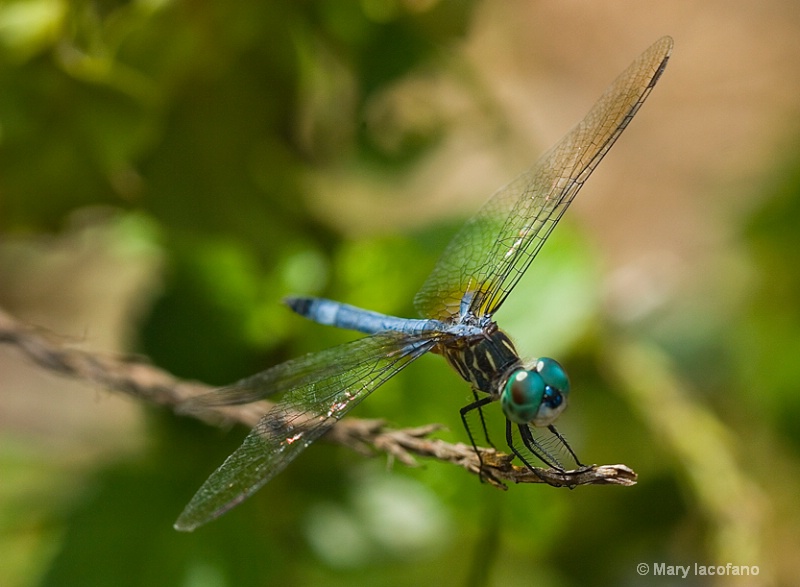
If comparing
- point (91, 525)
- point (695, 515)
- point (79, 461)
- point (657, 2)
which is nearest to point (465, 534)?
point (695, 515)

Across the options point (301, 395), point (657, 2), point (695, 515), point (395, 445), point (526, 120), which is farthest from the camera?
point (657, 2)

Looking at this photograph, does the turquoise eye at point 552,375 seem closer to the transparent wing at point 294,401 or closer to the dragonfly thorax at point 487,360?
the dragonfly thorax at point 487,360

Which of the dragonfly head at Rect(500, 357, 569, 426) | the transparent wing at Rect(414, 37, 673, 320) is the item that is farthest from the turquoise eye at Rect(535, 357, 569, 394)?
the transparent wing at Rect(414, 37, 673, 320)

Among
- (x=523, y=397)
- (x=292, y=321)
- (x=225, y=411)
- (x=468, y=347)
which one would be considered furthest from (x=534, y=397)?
(x=292, y=321)

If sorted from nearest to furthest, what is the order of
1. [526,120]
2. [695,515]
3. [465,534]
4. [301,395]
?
1. [301,395]
2. [465,534]
3. [695,515]
4. [526,120]

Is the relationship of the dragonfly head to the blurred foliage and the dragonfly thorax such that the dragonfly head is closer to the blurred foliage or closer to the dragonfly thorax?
the dragonfly thorax

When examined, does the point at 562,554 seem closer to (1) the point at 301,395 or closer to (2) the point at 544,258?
(2) the point at 544,258

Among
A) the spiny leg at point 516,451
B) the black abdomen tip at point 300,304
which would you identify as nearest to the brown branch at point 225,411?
the spiny leg at point 516,451
